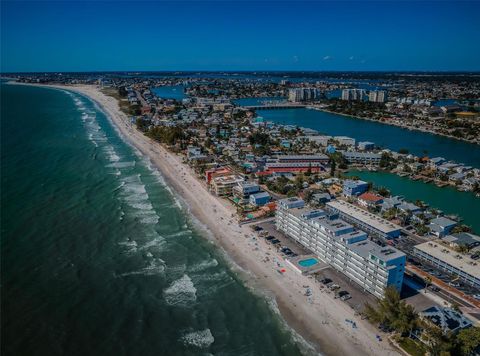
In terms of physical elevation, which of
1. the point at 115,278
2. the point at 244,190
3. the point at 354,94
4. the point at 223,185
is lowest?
the point at 115,278

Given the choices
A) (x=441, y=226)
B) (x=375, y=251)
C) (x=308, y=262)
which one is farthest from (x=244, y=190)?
(x=441, y=226)

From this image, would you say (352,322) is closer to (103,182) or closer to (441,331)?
(441,331)

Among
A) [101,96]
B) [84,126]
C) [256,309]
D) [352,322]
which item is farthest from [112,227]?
[101,96]

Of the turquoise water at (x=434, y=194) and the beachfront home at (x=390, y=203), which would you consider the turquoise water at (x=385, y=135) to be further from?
the beachfront home at (x=390, y=203)

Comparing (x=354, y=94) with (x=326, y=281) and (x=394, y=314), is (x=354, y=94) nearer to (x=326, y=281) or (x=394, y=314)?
(x=326, y=281)

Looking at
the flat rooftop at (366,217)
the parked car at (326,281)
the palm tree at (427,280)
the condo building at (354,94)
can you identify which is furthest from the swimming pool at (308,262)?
the condo building at (354,94)

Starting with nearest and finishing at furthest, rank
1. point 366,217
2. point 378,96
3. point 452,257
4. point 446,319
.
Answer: point 446,319 < point 452,257 < point 366,217 < point 378,96

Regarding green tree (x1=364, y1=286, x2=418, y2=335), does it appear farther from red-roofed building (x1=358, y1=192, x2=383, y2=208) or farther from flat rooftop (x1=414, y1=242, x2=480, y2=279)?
red-roofed building (x1=358, y1=192, x2=383, y2=208)
